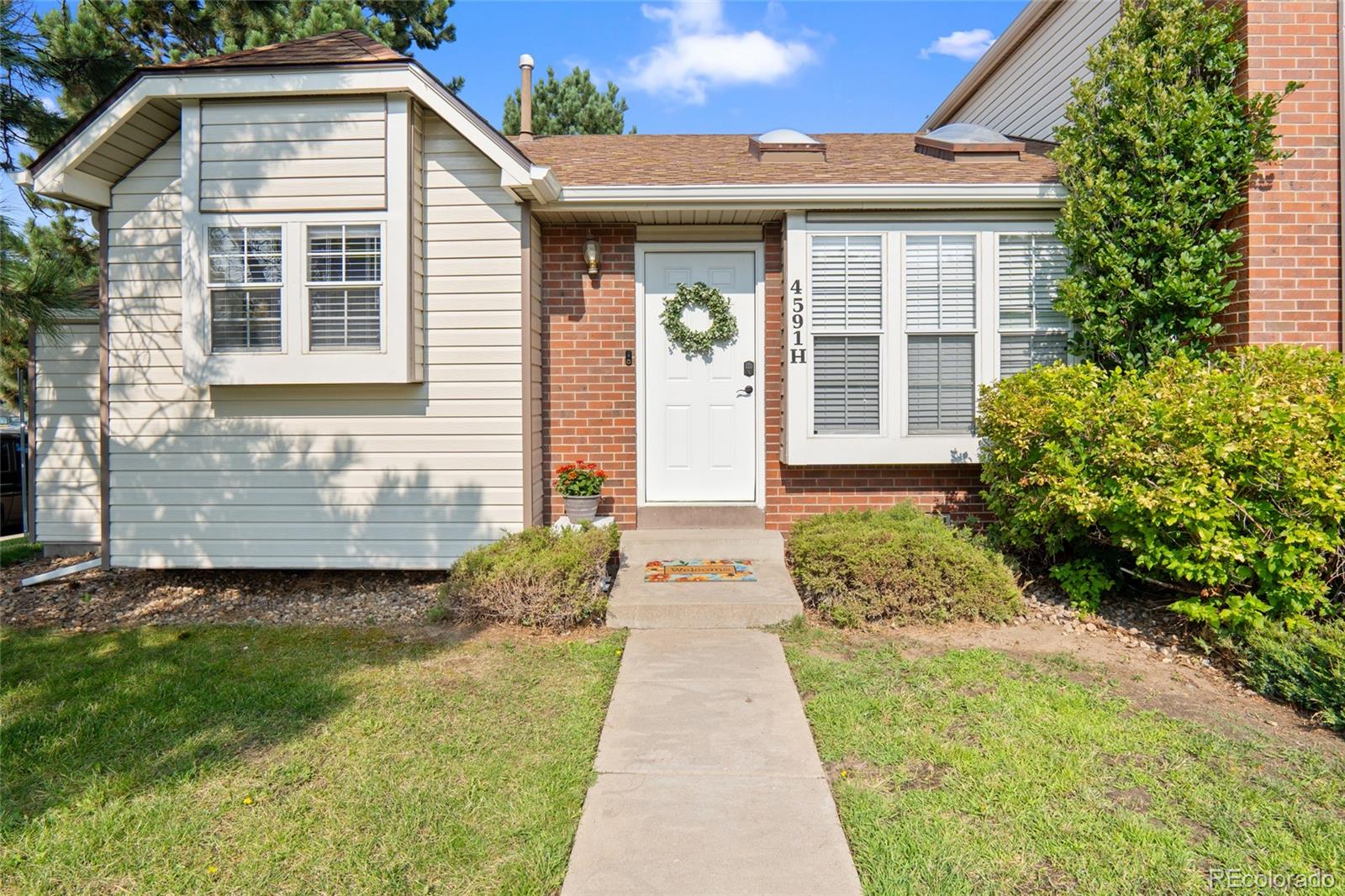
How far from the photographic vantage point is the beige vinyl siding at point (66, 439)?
7.36 metres

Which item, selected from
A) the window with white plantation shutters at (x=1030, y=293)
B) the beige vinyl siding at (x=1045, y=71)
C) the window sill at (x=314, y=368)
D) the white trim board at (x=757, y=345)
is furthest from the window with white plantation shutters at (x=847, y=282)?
the window sill at (x=314, y=368)

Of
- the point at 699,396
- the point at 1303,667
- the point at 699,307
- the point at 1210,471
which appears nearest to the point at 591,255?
the point at 699,307

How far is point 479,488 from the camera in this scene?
575 centimetres

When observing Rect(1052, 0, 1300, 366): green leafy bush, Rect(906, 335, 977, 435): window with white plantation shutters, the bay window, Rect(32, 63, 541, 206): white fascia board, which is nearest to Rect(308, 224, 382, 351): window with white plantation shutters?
the bay window

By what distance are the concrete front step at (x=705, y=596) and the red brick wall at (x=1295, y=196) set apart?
12.0ft

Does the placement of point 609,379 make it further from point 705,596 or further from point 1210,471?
point 1210,471

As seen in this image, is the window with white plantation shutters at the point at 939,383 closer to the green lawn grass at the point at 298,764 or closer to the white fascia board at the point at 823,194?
the white fascia board at the point at 823,194

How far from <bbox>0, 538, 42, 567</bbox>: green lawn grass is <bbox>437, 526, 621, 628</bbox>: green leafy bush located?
5.28 meters

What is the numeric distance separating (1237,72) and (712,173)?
3.73m

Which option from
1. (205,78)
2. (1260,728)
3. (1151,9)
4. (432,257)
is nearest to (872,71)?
(1151,9)

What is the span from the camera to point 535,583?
474 centimetres

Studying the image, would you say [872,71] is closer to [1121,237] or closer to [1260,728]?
[1121,237]

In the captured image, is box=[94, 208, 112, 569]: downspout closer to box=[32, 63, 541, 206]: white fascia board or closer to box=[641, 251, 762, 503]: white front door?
box=[32, 63, 541, 206]: white fascia board

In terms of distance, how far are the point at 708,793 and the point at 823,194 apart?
14.9ft
